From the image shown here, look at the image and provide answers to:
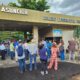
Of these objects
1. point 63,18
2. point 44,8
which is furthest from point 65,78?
point 44,8

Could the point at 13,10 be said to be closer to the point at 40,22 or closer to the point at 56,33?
the point at 40,22

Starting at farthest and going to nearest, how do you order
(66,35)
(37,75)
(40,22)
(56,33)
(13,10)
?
(66,35) → (56,33) → (40,22) → (13,10) → (37,75)

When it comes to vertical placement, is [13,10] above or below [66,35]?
above

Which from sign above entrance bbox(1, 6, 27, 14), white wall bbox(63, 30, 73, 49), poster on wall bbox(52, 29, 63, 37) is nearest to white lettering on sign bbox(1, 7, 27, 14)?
sign above entrance bbox(1, 6, 27, 14)

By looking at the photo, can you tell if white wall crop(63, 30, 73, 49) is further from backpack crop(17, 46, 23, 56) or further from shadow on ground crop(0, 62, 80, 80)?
backpack crop(17, 46, 23, 56)

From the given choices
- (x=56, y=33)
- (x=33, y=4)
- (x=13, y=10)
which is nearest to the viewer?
(x=13, y=10)

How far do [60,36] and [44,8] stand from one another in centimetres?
2196

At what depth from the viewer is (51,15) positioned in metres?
24.3

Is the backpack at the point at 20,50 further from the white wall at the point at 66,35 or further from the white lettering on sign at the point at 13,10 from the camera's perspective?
the white wall at the point at 66,35

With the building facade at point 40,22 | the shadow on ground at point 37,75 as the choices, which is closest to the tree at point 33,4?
the building facade at point 40,22

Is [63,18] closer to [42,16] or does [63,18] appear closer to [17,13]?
[42,16]

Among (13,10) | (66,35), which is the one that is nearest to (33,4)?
(66,35)

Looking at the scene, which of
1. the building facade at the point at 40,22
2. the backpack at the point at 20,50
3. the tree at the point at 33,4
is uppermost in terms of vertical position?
the tree at the point at 33,4

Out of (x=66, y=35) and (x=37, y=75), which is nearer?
(x=37, y=75)
